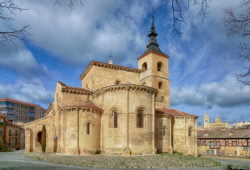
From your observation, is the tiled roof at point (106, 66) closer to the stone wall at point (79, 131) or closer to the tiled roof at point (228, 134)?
the stone wall at point (79, 131)

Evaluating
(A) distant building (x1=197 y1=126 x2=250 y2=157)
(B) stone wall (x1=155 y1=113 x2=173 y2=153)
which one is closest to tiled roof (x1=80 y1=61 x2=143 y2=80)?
(B) stone wall (x1=155 y1=113 x2=173 y2=153)

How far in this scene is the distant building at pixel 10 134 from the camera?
46594 millimetres

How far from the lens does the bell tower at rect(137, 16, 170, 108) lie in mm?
34028

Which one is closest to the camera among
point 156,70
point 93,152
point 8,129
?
point 93,152

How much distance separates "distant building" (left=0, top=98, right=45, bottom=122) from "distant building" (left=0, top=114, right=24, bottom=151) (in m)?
18.8

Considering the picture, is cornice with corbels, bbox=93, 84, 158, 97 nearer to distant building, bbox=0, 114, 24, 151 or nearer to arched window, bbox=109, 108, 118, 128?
arched window, bbox=109, 108, 118, 128

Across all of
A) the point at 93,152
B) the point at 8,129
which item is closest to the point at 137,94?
the point at 93,152

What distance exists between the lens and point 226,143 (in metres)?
41.4

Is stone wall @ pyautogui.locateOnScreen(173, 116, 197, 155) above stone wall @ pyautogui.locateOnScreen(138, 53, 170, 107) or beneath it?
beneath

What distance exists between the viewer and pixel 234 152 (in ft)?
130

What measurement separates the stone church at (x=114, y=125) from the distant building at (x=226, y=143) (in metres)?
16.3

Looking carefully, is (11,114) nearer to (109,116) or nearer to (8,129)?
(8,129)

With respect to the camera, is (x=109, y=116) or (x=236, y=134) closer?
(x=109, y=116)

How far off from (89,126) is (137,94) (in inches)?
249
